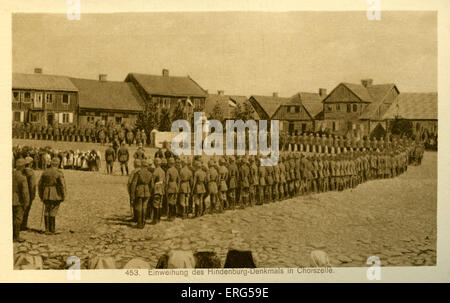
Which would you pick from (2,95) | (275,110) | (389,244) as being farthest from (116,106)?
(389,244)

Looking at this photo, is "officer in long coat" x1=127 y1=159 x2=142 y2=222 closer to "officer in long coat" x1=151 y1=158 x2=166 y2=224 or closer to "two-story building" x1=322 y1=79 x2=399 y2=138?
"officer in long coat" x1=151 y1=158 x2=166 y2=224

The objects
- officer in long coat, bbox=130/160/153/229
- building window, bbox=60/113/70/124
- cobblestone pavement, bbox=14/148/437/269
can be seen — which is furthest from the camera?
building window, bbox=60/113/70/124

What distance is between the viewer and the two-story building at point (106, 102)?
7.47 meters

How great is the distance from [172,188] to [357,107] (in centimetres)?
297

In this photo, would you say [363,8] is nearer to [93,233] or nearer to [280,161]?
[280,161]

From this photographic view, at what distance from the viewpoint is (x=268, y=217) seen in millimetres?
7258

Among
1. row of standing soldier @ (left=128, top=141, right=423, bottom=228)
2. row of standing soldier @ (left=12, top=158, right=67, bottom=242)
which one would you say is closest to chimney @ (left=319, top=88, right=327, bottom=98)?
row of standing soldier @ (left=128, top=141, right=423, bottom=228)

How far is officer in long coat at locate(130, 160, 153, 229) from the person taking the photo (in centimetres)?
700

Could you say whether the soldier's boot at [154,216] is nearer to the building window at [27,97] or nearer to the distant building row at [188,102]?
the distant building row at [188,102]

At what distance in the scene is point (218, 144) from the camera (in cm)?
735

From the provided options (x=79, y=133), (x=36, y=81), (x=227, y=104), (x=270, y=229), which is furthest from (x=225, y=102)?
(x=36, y=81)
